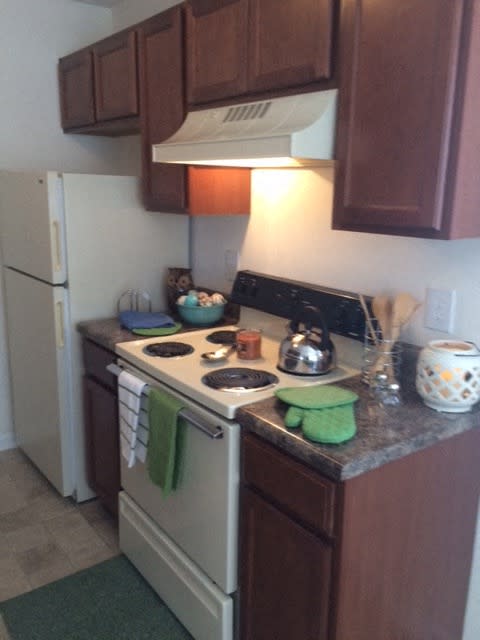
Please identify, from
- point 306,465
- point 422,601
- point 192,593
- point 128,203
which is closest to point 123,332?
point 128,203

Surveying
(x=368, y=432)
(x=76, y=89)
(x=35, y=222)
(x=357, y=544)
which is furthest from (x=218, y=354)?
(x=76, y=89)

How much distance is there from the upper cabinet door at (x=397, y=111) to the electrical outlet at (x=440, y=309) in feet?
1.10

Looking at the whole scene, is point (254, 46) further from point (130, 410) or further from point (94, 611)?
point (94, 611)

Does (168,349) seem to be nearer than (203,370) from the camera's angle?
No

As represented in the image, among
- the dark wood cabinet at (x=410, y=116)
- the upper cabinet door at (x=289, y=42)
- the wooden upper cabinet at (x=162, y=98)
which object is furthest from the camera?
the wooden upper cabinet at (x=162, y=98)

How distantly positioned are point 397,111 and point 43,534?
2252mm

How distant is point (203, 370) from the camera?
187cm

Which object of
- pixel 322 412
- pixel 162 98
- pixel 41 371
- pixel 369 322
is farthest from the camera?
pixel 41 371

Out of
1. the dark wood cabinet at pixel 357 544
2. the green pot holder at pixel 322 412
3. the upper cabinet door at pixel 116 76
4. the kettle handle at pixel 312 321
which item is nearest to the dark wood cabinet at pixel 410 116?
the kettle handle at pixel 312 321

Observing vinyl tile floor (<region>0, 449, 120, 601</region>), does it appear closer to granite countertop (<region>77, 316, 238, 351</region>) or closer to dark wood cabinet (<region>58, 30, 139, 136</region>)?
granite countertop (<region>77, 316, 238, 351</region>)

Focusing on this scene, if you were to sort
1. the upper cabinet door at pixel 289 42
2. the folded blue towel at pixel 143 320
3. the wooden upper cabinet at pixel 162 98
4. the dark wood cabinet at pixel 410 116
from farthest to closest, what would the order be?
the folded blue towel at pixel 143 320
the wooden upper cabinet at pixel 162 98
the upper cabinet door at pixel 289 42
the dark wood cabinet at pixel 410 116

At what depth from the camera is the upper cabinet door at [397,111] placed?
1.31 metres

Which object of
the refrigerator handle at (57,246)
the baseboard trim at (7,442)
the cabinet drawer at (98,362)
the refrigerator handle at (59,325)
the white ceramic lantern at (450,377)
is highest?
the refrigerator handle at (57,246)

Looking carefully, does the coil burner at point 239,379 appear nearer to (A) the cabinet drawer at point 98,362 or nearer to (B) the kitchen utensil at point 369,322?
(B) the kitchen utensil at point 369,322
